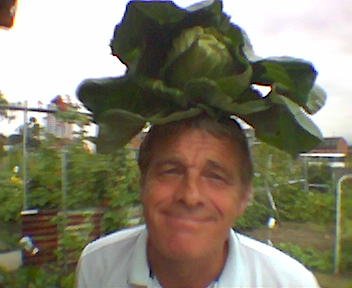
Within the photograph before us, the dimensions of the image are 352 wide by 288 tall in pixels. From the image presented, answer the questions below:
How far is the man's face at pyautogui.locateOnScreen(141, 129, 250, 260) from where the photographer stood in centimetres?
136

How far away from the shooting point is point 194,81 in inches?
51.7

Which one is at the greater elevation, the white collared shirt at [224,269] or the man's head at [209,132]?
the man's head at [209,132]

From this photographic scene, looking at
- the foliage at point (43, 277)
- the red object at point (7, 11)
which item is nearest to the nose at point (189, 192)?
the red object at point (7, 11)

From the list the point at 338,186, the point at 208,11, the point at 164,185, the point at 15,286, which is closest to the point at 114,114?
the point at 164,185

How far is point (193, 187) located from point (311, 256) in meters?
3.57

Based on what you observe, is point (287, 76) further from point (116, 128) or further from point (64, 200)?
point (64, 200)

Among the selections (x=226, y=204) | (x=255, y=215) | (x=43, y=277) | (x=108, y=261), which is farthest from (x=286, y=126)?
(x=255, y=215)

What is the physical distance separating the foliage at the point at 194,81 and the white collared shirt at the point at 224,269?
33cm

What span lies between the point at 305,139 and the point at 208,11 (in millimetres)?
364

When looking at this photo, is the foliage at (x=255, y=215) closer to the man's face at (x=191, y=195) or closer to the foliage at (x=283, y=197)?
the foliage at (x=283, y=197)

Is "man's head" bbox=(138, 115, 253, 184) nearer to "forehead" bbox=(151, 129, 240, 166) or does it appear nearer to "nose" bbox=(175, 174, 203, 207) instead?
"forehead" bbox=(151, 129, 240, 166)

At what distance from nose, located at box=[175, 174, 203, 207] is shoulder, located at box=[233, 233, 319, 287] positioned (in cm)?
32

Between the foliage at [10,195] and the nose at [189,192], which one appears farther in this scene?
the foliage at [10,195]

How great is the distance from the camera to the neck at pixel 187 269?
1451 millimetres
